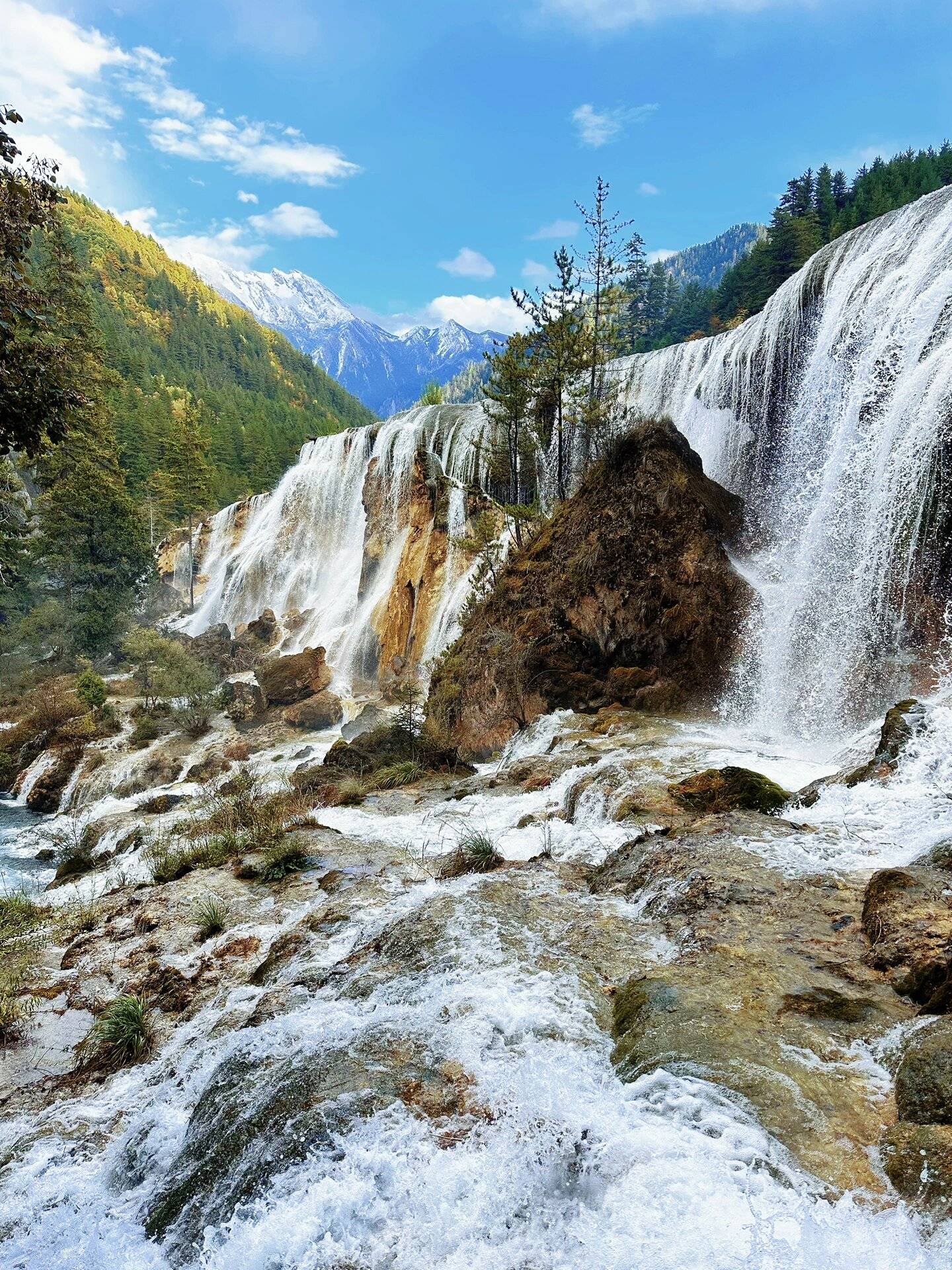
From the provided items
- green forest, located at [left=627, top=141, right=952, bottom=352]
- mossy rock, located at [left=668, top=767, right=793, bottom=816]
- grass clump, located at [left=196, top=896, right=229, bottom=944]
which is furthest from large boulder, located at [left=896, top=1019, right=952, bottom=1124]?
green forest, located at [left=627, top=141, right=952, bottom=352]

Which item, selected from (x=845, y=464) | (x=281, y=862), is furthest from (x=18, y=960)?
(x=845, y=464)

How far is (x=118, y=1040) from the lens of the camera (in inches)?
189

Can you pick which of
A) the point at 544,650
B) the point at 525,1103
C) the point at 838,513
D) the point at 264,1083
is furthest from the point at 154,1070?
the point at 838,513

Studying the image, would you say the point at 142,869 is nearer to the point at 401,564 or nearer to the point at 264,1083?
the point at 264,1083

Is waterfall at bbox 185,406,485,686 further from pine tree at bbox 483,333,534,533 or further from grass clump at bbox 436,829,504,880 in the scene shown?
grass clump at bbox 436,829,504,880

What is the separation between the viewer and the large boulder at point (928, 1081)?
266 centimetres

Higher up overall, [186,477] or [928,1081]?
[186,477]

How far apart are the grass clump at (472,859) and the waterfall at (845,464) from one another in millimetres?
7559

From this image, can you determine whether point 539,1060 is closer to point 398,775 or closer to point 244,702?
point 398,775

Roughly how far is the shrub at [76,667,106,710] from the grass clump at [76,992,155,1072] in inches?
893

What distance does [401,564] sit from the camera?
2794cm

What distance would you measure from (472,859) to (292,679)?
740 inches

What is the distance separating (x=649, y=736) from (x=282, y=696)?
1667 cm

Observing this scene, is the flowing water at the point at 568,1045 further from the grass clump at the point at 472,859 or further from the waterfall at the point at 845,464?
the grass clump at the point at 472,859
